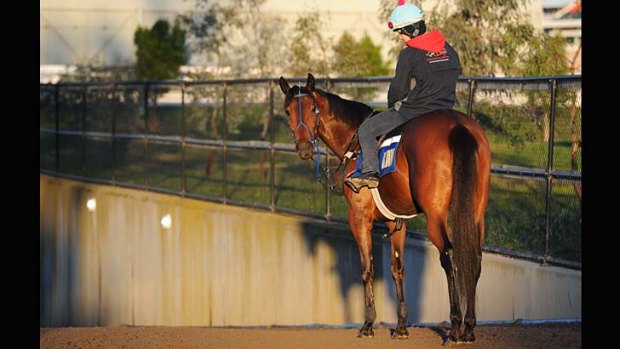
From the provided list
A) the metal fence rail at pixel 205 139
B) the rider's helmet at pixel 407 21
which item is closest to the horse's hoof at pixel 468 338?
the rider's helmet at pixel 407 21

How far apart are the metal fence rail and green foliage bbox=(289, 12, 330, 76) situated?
2.46m

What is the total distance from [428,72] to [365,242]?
5.95 feet

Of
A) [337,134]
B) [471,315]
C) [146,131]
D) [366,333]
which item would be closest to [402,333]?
[366,333]

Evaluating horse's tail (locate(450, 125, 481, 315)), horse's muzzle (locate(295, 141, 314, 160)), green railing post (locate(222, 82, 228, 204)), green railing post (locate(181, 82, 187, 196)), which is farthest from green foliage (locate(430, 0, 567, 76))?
horse's tail (locate(450, 125, 481, 315))

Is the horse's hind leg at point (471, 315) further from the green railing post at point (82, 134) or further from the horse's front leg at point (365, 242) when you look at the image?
the green railing post at point (82, 134)

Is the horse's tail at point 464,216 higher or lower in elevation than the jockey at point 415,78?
lower

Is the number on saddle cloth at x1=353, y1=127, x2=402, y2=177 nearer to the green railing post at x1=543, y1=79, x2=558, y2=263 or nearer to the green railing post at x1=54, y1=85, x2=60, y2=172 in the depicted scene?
the green railing post at x1=543, y1=79, x2=558, y2=263

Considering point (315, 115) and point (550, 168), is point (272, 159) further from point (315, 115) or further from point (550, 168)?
point (315, 115)

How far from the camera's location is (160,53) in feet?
132

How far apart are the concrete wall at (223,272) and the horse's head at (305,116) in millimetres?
2846

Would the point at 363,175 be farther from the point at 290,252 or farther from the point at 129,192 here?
the point at 129,192

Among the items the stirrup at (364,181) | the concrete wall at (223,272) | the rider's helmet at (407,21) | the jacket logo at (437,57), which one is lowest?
the concrete wall at (223,272)

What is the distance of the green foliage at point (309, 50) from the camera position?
2750 cm
